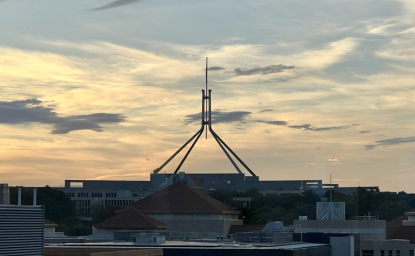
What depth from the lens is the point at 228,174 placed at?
Result: 196250 mm

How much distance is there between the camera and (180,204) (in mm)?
139500

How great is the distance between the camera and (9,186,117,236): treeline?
6450 inches

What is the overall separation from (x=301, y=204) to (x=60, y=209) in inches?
2184

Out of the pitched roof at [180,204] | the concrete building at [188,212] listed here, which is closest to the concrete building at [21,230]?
the concrete building at [188,212]

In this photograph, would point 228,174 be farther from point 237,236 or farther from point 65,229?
point 237,236

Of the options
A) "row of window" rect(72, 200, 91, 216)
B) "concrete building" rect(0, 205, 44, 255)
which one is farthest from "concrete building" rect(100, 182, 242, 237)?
"concrete building" rect(0, 205, 44, 255)

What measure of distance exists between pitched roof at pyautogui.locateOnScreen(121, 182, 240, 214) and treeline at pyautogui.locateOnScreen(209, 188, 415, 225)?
1280 centimetres

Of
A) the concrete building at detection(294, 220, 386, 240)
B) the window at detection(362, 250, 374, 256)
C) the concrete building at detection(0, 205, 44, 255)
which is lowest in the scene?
the window at detection(362, 250, 374, 256)

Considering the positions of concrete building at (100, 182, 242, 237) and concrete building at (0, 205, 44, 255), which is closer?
concrete building at (0, 205, 44, 255)

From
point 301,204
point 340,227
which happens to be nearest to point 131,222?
point 340,227

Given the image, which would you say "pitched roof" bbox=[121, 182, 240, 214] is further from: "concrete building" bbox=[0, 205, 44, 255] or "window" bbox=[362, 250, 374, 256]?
"concrete building" bbox=[0, 205, 44, 255]

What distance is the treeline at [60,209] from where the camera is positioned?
16382cm

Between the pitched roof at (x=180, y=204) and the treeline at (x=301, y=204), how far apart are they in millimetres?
12800

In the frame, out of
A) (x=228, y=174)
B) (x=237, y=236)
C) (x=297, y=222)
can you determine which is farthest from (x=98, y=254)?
(x=228, y=174)
